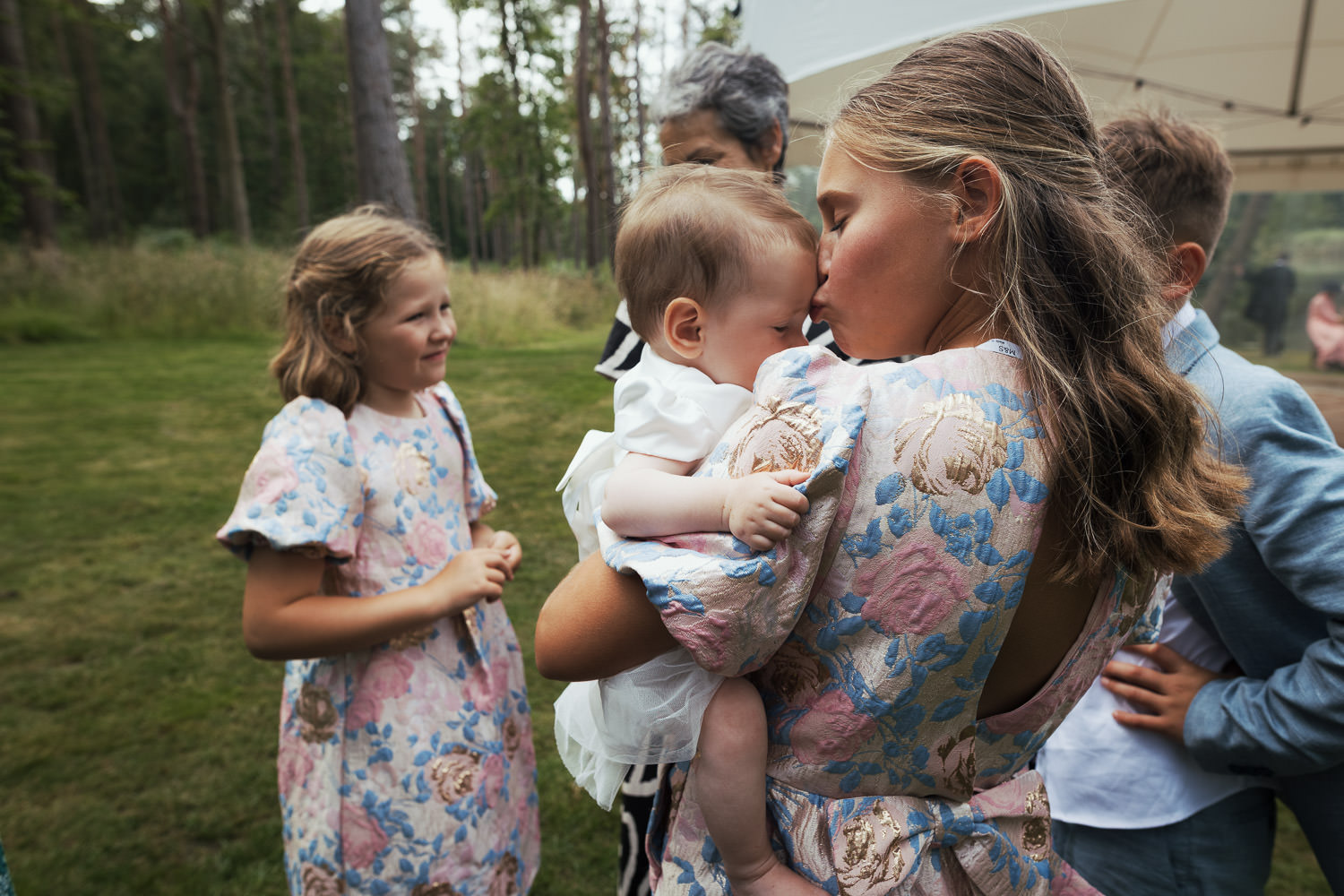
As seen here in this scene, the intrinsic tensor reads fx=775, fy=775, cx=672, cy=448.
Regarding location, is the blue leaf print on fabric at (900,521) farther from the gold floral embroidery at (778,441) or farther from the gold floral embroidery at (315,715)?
the gold floral embroidery at (315,715)

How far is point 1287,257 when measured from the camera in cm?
1082

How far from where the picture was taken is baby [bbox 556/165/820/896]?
3.34 ft

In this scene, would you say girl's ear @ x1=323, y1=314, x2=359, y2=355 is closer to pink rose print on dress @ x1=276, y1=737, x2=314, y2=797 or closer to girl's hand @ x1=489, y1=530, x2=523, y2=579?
girl's hand @ x1=489, y1=530, x2=523, y2=579

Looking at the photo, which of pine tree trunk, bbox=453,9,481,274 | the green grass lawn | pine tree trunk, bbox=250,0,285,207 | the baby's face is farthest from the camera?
pine tree trunk, bbox=453,9,481,274

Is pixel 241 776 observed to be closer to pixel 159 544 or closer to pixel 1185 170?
pixel 159 544

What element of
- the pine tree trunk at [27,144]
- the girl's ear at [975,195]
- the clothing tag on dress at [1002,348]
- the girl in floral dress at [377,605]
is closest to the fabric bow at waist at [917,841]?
the clothing tag on dress at [1002,348]

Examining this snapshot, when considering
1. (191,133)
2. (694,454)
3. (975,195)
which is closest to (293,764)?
(694,454)

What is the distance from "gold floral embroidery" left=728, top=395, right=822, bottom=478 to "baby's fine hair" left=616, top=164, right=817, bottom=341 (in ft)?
1.30

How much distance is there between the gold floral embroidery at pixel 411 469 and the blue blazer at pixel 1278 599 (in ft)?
5.75

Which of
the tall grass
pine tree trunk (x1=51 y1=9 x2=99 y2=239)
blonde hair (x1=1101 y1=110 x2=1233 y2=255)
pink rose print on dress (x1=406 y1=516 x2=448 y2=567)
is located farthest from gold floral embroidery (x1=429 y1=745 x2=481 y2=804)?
pine tree trunk (x1=51 y1=9 x2=99 y2=239)

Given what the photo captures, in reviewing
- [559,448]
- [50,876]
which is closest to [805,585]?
[50,876]

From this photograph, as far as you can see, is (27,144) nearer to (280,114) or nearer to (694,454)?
(694,454)

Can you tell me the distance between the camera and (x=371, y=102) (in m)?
5.26

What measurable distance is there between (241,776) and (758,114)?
3.59 metres
